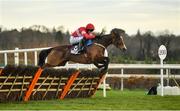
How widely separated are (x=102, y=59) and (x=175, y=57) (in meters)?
8.80

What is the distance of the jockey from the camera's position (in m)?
12.7

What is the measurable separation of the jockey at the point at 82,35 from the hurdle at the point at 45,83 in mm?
814

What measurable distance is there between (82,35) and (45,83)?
1.95 meters

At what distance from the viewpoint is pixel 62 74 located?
38.9 ft

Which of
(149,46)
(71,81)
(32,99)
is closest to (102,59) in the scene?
(71,81)

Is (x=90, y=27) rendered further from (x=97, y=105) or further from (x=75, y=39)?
(x=97, y=105)

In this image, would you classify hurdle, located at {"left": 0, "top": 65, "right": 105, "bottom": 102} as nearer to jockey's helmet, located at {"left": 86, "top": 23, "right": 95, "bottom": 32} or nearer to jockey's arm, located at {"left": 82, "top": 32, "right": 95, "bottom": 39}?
jockey's arm, located at {"left": 82, "top": 32, "right": 95, "bottom": 39}

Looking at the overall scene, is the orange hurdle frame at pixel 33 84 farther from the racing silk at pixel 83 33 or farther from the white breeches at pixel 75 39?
the white breeches at pixel 75 39

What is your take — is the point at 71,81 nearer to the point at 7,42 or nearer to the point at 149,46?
the point at 7,42

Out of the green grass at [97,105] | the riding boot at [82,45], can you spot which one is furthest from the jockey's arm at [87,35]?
the green grass at [97,105]

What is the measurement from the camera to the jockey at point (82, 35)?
41.8 feet

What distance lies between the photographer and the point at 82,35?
512 inches

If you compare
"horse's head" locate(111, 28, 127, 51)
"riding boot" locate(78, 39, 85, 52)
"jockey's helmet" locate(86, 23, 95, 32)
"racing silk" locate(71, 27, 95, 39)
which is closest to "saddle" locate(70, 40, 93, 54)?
"riding boot" locate(78, 39, 85, 52)

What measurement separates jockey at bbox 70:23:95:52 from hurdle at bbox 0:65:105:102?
0.81m
